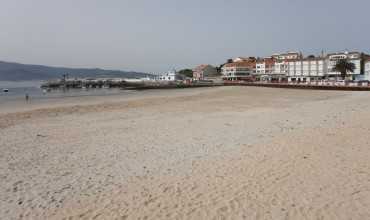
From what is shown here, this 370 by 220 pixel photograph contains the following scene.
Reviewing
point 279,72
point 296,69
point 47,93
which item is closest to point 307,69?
point 296,69

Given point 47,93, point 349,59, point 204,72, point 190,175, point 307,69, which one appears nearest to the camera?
point 190,175

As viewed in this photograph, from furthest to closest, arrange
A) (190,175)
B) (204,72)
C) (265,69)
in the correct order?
(204,72) < (265,69) < (190,175)

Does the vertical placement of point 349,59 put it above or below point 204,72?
above

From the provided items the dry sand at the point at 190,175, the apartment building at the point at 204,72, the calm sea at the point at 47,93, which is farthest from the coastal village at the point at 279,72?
the dry sand at the point at 190,175

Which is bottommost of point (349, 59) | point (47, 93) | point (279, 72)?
point (47, 93)

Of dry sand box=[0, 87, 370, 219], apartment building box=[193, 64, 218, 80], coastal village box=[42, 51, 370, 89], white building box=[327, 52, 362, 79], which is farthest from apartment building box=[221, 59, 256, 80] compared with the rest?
dry sand box=[0, 87, 370, 219]

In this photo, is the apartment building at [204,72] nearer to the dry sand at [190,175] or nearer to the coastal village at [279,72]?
the coastal village at [279,72]

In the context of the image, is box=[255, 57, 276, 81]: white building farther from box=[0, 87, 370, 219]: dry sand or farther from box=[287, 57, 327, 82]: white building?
box=[0, 87, 370, 219]: dry sand

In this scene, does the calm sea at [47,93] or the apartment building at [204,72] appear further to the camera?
the apartment building at [204,72]

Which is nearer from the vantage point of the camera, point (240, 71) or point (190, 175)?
point (190, 175)

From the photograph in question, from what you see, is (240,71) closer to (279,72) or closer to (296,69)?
(279,72)

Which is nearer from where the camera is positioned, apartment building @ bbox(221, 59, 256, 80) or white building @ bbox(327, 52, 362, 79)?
white building @ bbox(327, 52, 362, 79)

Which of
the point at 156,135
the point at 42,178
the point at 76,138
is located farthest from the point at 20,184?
the point at 156,135

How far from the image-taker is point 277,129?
33.0 ft
